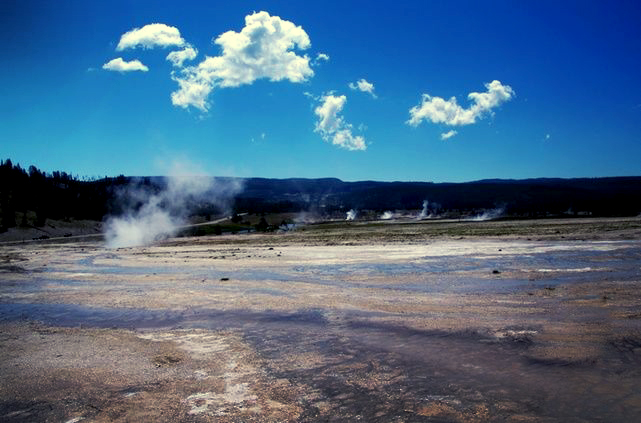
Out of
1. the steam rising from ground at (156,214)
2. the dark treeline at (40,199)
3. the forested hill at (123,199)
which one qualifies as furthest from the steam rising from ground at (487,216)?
the dark treeline at (40,199)

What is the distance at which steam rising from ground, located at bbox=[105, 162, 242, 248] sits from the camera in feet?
211

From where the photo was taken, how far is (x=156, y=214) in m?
99.1

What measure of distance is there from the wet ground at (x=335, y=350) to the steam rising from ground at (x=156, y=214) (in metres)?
40.8

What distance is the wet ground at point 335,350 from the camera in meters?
6.15

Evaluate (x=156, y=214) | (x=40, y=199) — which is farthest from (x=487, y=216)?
(x=40, y=199)

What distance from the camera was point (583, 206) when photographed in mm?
96688

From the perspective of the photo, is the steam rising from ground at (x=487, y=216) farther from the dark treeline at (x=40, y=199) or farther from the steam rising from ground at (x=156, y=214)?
the dark treeline at (x=40, y=199)

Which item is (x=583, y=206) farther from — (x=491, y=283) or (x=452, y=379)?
(x=452, y=379)

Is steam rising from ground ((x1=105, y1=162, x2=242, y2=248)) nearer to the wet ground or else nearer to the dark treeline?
the dark treeline

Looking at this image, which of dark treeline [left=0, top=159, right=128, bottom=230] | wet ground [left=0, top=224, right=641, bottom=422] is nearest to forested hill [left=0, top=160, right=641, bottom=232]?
dark treeline [left=0, top=159, right=128, bottom=230]

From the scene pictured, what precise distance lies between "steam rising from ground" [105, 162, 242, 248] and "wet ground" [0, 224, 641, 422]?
4079 centimetres

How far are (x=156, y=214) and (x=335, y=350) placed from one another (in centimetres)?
9666

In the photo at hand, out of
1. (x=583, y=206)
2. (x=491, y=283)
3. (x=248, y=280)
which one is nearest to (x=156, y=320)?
(x=248, y=280)

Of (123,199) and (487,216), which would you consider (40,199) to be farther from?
(487,216)
